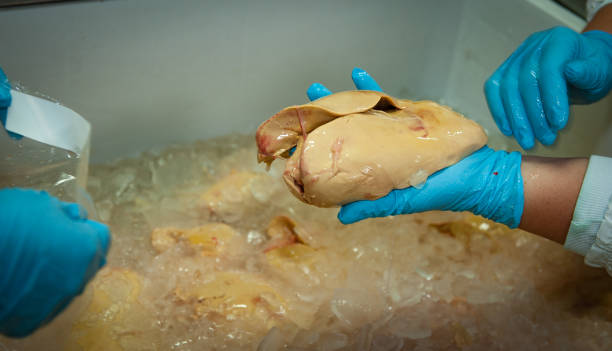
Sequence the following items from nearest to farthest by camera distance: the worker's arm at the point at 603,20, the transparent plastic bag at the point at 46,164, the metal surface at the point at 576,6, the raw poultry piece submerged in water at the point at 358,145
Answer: the raw poultry piece submerged in water at the point at 358,145 → the transparent plastic bag at the point at 46,164 → the worker's arm at the point at 603,20 → the metal surface at the point at 576,6

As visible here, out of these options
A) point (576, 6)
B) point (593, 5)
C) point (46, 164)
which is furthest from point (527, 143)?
point (46, 164)

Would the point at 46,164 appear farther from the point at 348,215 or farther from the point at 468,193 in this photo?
the point at 468,193

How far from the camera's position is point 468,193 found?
1080mm

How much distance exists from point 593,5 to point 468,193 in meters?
0.92

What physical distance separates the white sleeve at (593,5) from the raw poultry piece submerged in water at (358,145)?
78cm

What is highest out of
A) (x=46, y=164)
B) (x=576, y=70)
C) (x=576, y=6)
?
(x=576, y=6)

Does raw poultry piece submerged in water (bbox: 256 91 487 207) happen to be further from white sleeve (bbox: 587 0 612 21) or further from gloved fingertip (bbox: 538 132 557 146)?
white sleeve (bbox: 587 0 612 21)

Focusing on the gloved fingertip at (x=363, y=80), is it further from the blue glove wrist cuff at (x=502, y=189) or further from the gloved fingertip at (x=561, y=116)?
the gloved fingertip at (x=561, y=116)

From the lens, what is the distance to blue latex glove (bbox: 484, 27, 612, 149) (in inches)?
45.6

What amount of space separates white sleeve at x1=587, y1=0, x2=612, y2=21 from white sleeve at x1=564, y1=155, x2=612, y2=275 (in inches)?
27.3

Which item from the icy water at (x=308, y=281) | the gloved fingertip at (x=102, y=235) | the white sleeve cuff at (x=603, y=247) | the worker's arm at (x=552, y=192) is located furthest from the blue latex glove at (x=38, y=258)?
the white sleeve cuff at (x=603, y=247)

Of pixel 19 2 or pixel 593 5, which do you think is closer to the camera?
pixel 19 2

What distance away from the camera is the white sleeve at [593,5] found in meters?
1.48

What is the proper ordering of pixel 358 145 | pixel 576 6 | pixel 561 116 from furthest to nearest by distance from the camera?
pixel 576 6
pixel 561 116
pixel 358 145
